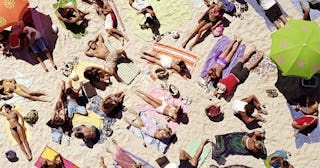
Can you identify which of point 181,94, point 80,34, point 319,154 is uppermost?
point 80,34

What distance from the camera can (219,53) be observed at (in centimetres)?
1102

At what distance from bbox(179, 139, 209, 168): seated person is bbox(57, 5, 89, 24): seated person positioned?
357cm

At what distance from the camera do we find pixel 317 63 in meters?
9.88

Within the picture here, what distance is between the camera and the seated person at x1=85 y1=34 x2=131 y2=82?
36.4 feet

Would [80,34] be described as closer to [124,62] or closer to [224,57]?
[124,62]

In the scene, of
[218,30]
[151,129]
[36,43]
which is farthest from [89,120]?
[218,30]

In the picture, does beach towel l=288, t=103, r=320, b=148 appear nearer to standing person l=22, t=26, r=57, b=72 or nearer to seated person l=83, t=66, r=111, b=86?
seated person l=83, t=66, r=111, b=86

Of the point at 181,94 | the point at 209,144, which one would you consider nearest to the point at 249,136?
the point at 209,144

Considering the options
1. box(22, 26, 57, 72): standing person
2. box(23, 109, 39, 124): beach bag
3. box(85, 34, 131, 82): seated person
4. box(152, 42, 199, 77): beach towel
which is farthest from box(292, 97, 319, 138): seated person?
box(23, 109, 39, 124): beach bag

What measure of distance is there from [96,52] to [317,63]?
14.7ft

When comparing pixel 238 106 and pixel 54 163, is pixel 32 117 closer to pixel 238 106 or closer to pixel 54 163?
pixel 54 163

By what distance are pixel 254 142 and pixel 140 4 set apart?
12.1 feet

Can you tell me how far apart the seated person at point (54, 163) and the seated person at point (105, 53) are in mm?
2035

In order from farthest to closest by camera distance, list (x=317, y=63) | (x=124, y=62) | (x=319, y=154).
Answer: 1. (x=124, y=62)
2. (x=319, y=154)
3. (x=317, y=63)
